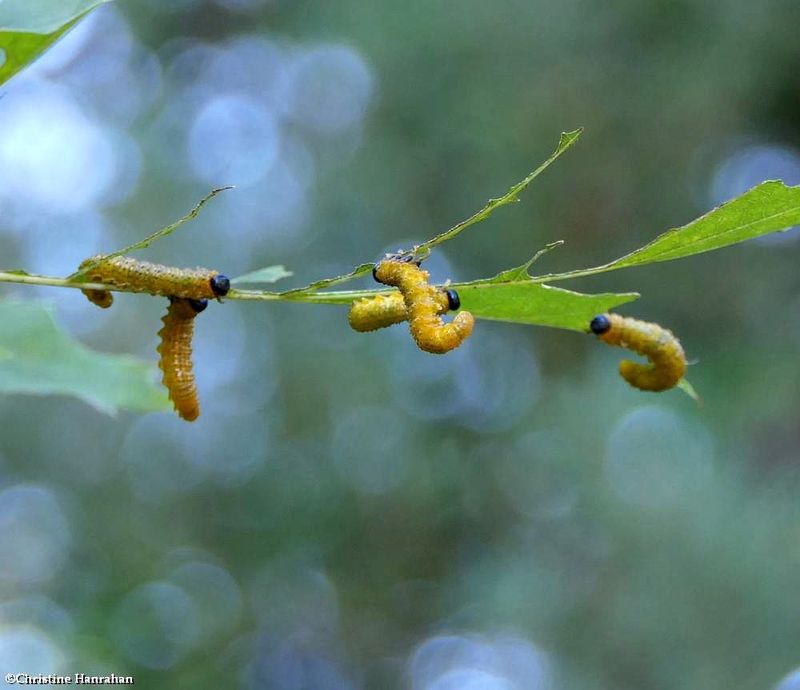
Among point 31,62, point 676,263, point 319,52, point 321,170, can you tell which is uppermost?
point 319,52

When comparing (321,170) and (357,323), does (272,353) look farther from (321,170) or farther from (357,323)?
(357,323)

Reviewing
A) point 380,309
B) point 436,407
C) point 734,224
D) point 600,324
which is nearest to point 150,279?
point 380,309

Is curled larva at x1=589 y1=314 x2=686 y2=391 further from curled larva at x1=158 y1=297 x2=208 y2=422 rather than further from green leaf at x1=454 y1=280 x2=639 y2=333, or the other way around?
curled larva at x1=158 y1=297 x2=208 y2=422

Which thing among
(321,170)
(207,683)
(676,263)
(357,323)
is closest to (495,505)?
(676,263)

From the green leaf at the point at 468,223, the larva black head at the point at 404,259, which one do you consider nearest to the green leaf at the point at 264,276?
the larva black head at the point at 404,259

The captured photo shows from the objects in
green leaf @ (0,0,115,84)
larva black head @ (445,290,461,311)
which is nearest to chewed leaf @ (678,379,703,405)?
larva black head @ (445,290,461,311)

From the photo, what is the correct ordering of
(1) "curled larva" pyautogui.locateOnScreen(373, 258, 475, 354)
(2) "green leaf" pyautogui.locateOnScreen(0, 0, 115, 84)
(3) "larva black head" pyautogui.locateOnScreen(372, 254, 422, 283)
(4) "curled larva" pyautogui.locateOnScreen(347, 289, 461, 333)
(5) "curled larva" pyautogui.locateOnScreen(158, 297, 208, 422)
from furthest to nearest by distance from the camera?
(5) "curled larva" pyautogui.locateOnScreen(158, 297, 208, 422) < (3) "larva black head" pyautogui.locateOnScreen(372, 254, 422, 283) < (4) "curled larva" pyautogui.locateOnScreen(347, 289, 461, 333) < (1) "curled larva" pyautogui.locateOnScreen(373, 258, 475, 354) < (2) "green leaf" pyautogui.locateOnScreen(0, 0, 115, 84)
